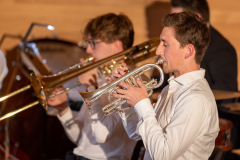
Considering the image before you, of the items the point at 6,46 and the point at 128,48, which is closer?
the point at 128,48

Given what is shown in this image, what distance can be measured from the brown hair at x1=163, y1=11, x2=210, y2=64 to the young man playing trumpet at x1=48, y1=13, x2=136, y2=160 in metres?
0.82

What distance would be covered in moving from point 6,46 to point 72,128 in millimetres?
1656

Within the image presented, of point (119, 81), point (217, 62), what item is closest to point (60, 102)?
point (119, 81)

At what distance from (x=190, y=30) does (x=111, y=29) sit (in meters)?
0.96

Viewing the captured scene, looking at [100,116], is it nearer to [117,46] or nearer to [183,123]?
[117,46]

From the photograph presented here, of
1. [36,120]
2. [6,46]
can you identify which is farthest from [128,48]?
[6,46]

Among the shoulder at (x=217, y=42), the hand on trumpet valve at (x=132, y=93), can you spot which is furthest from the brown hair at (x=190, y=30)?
the shoulder at (x=217, y=42)

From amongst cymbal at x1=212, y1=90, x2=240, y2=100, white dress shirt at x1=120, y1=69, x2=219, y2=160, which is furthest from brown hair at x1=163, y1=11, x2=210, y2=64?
cymbal at x1=212, y1=90, x2=240, y2=100

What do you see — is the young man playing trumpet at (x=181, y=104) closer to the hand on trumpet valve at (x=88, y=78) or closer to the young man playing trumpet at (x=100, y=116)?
the young man playing trumpet at (x=100, y=116)

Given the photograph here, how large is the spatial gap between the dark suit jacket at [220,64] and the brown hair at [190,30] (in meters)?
1.33

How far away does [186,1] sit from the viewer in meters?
3.14

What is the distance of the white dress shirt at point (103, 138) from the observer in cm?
228

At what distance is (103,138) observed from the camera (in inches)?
88.9

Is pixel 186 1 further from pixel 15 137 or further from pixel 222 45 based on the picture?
pixel 15 137
